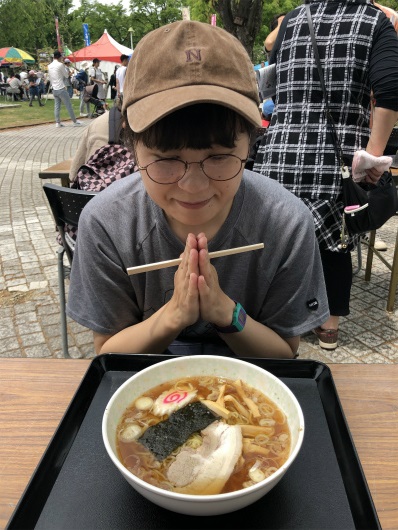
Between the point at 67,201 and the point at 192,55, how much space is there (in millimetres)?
1369

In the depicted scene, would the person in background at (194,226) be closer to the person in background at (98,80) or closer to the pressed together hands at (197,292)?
A: the pressed together hands at (197,292)

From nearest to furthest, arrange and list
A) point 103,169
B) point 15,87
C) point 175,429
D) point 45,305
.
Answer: point 175,429
point 103,169
point 45,305
point 15,87

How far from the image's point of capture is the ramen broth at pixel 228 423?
780 mm

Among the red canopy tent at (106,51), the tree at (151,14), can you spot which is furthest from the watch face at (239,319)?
the tree at (151,14)

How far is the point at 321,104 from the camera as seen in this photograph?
2.46 meters

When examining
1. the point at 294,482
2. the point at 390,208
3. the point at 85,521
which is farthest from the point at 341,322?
the point at 85,521

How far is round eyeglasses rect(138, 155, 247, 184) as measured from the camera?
44.5 inches

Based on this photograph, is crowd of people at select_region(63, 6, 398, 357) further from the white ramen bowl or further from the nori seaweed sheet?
the nori seaweed sheet

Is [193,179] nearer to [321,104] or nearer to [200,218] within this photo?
[200,218]

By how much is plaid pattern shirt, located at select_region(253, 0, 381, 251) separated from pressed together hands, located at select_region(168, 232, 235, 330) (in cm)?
151

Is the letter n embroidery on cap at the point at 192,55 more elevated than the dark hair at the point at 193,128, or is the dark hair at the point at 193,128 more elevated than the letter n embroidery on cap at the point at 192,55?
the letter n embroidery on cap at the point at 192,55

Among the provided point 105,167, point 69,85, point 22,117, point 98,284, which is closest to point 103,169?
point 105,167

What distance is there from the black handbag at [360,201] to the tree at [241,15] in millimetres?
4645

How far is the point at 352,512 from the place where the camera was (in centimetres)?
75
